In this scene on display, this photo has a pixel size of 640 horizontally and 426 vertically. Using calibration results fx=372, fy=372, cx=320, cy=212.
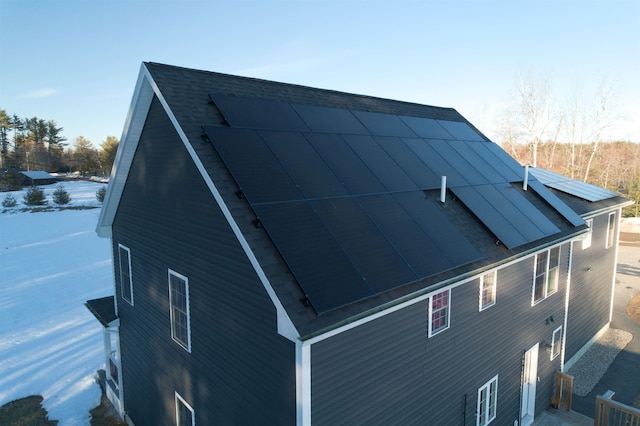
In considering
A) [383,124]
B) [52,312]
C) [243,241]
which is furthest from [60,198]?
[243,241]

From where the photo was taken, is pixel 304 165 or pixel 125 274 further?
pixel 125 274

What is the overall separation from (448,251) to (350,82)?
84.8ft

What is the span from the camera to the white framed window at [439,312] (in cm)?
659

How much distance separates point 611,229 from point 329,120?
14.4 metres

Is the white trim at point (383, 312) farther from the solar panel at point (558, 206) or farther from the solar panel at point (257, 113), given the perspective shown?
the solar panel at point (558, 206)

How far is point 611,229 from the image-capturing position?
1575cm

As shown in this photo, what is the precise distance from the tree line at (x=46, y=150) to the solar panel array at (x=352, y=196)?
67722 millimetres

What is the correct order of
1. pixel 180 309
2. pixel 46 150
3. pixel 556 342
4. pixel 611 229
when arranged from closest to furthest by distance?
pixel 180 309 < pixel 556 342 < pixel 611 229 < pixel 46 150

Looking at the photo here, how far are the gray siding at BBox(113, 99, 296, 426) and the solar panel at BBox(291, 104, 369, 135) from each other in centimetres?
279

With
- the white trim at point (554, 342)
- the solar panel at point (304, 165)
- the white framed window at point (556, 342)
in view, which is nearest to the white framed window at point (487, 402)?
the white trim at point (554, 342)

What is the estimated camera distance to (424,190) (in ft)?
26.8

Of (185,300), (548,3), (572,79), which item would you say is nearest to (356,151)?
(185,300)

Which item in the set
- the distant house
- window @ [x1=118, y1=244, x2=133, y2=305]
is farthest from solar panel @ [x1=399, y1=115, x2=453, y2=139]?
the distant house

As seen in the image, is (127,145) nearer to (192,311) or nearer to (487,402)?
(192,311)
